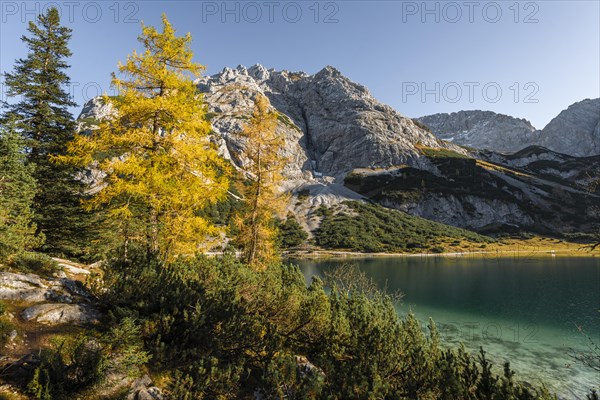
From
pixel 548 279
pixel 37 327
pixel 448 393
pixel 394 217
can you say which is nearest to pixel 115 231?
pixel 37 327

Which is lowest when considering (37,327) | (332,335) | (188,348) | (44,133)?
(332,335)

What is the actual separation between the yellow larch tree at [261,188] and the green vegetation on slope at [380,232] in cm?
9162

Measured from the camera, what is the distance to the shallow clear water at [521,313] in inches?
766

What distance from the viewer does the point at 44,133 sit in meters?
22.1

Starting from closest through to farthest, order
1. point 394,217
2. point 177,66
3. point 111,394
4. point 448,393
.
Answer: point 111,394 → point 448,393 → point 177,66 → point 394,217

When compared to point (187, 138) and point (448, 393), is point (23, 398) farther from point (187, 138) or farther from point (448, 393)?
point (187, 138)

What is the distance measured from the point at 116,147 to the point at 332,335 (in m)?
10.2

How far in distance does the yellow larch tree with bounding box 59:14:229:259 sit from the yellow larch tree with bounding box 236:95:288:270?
677cm

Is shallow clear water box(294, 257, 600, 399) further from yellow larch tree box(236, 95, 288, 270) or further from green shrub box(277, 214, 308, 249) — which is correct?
green shrub box(277, 214, 308, 249)

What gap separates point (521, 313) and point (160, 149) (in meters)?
39.0

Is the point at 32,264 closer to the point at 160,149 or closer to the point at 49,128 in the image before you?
the point at 160,149

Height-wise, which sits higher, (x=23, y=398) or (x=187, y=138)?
(x=187, y=138)

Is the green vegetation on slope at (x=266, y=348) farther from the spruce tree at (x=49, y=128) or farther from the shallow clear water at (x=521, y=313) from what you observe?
the spruce tree at (x=49, y=128)

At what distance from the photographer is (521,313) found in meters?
33.1
